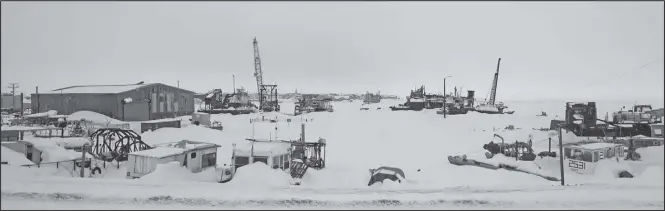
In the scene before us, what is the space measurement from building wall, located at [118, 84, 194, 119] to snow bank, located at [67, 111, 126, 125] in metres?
2.09

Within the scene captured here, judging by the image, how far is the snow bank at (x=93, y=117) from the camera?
1078 inches

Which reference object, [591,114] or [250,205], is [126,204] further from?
[591,114]

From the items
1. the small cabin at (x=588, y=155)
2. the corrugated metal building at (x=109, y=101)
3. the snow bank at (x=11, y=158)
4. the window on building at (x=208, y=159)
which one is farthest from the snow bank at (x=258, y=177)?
the corrugated metal building at (x=109, y=101)

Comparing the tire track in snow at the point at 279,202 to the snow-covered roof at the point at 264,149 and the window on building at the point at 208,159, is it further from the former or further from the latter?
the window on building at the point at 208,159

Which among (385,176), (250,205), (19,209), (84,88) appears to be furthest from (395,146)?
(84,88)

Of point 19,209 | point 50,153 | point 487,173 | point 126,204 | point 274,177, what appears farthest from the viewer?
point 487,173

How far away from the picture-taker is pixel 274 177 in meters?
11.8

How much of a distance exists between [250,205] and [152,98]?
28.7 m

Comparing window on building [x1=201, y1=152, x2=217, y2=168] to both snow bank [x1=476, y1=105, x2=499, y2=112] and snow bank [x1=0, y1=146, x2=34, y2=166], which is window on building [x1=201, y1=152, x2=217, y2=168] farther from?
snow bank [x1=476, y1=105, x2=499, y2=112]

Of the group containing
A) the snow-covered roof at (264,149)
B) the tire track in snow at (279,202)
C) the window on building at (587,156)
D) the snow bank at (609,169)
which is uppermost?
the snow-covered roof at (264,149)

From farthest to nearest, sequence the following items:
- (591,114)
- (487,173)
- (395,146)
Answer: (591,114) → (395,146) → (487,173)

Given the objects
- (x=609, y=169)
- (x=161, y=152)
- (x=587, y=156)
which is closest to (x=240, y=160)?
(x=161, y=152)

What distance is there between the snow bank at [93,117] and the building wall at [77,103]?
0.97 meters

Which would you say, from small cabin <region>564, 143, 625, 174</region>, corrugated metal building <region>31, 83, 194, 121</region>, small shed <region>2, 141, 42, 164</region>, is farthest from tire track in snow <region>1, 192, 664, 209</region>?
corrugated metal building <region>31, 83, 194, 121</region>
